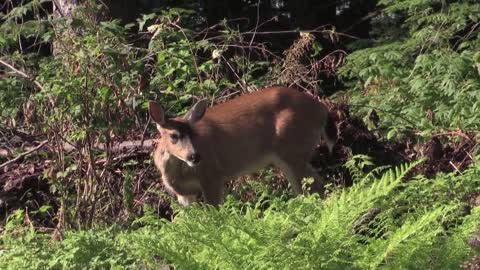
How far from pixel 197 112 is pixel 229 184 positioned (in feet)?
3.57

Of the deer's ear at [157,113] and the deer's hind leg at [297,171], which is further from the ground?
the deer's ear at [157,113]

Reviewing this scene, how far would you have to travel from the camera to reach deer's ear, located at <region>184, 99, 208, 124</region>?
25.9 ft

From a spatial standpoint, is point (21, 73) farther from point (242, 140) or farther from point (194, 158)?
point (242, 140)

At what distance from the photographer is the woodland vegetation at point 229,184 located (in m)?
4.30

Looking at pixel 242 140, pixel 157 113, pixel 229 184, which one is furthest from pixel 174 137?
pixel 229 184

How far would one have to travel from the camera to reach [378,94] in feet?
35.5

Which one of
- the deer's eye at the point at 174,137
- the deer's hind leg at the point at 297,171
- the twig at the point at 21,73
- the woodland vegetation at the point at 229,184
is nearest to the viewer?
the woodland vegetation at the point at 229,184

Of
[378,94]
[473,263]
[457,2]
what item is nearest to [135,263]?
[473,263]

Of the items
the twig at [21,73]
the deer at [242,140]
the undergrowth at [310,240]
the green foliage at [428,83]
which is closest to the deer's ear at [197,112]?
the deer at [242,140]

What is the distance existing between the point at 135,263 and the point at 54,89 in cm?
270

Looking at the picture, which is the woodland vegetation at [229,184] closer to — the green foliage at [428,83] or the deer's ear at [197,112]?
the green foliage at [428,83]

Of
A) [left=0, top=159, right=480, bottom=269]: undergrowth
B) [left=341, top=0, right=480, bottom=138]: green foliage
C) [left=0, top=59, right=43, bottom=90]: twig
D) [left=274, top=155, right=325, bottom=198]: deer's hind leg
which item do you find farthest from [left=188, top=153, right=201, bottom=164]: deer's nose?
[left=0, top=159, right=480, bottom=269]: undergrowth

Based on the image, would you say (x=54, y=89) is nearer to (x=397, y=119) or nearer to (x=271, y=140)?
(x=271, y=140)

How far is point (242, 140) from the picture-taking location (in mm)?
8555
